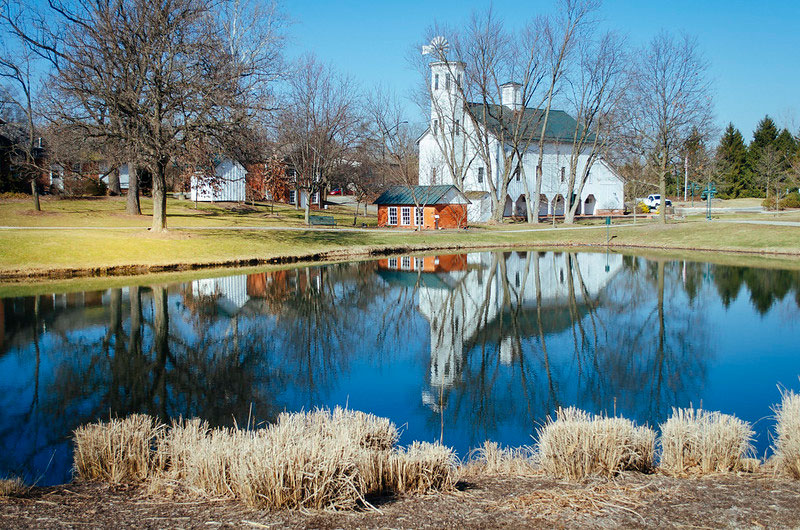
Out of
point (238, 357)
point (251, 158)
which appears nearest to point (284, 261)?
point (251, 158)

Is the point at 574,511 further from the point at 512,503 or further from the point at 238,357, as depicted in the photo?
the point at 238,357

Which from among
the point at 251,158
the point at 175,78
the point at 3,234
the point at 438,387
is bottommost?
the point at 438,387

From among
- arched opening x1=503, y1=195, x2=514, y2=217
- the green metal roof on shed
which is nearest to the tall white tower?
the green metal roof on shed

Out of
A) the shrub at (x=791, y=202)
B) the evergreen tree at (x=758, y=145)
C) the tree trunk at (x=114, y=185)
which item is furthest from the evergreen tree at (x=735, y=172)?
the tree trunk at (x=114, y=185)

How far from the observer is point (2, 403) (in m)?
9.87

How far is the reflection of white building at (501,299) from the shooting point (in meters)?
14.1

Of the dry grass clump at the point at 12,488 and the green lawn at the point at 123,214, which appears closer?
the dry grass clump at the point at 12,488

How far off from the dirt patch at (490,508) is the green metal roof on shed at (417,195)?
3960 cm

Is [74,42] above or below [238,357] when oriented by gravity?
above

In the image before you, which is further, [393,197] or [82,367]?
[393,197]

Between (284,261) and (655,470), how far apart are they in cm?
2510

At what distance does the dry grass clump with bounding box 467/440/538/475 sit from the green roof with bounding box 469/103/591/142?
45275mm

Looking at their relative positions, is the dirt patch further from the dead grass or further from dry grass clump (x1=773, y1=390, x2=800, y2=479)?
dry grass clump (x1=773, y1=390, x2=800, y2=479)

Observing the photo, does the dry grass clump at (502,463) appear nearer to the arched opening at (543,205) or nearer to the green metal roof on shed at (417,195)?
the green metal roof on shed at (417,195)
